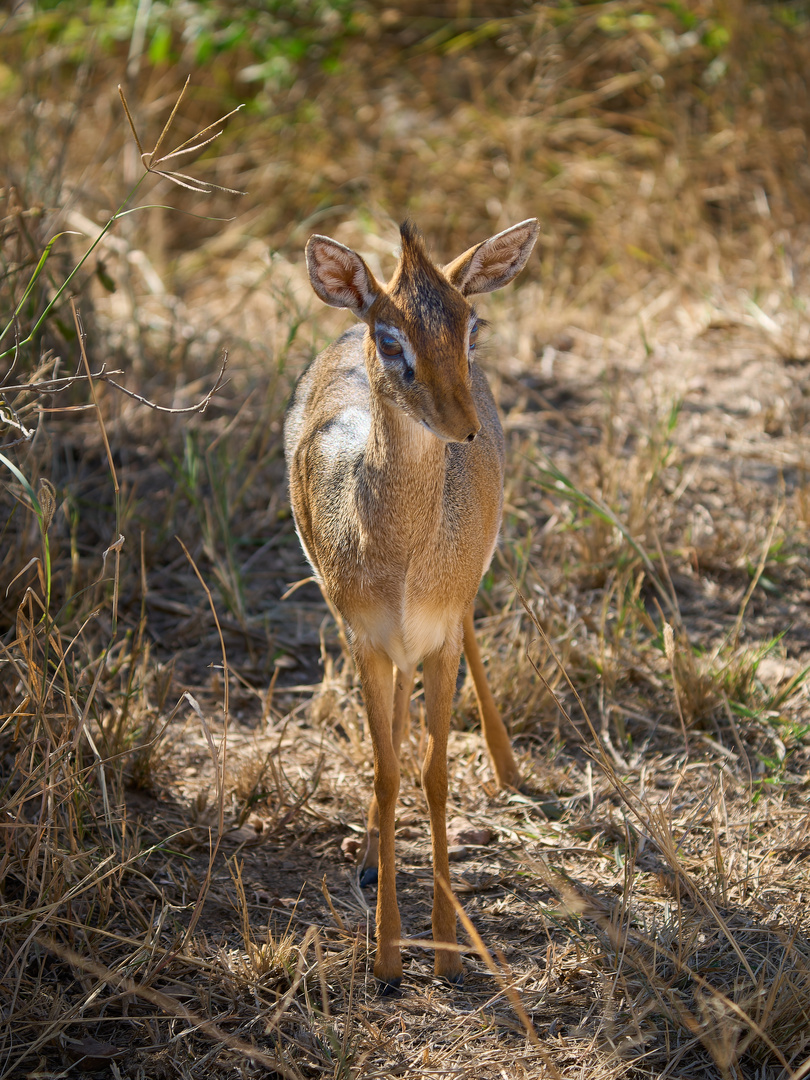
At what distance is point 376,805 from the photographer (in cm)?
353

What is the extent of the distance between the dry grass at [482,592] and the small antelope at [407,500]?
395 millimetres

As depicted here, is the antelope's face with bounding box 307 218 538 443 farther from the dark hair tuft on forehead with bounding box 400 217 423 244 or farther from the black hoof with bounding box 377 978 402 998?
the black hoof with bounding box 377 978 402 998

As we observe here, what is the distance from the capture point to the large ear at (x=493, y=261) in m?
2.95

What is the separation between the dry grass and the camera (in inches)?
110

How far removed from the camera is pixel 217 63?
29.9ft

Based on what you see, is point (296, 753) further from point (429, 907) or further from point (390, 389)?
point (390, 389)

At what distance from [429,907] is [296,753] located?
3.12 ft

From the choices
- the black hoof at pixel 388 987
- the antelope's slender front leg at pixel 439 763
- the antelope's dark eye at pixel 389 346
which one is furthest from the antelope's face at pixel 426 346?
the black hoof at pixel 388 987

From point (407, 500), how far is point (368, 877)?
4.56 feet

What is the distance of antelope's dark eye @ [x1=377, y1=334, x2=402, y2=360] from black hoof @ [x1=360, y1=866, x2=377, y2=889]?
1.77m

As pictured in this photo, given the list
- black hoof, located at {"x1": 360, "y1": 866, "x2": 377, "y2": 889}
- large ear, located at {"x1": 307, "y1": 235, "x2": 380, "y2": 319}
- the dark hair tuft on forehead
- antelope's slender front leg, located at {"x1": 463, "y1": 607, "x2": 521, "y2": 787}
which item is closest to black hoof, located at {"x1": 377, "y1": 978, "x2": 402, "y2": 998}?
black hoof, located at {"x1": 360, "y1": 866, "x2": 377, "y2": 889}

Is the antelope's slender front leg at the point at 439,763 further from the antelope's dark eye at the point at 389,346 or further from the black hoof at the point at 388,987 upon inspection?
the antelope's dark eye at the point at 389,346

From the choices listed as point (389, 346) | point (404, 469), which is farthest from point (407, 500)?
point (389, 346)

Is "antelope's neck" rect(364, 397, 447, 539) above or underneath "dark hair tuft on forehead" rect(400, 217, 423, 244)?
underneath
